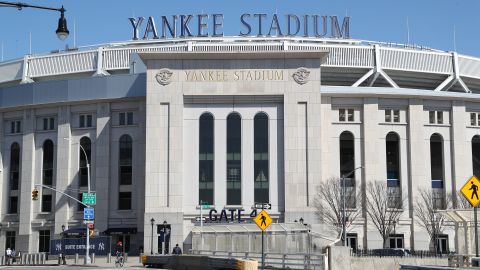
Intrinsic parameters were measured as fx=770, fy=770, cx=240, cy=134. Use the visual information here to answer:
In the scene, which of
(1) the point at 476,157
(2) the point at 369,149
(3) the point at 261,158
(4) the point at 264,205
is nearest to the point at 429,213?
(2) the point at 369,149

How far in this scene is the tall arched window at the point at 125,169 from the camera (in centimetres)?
8688

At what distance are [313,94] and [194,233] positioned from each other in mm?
25999

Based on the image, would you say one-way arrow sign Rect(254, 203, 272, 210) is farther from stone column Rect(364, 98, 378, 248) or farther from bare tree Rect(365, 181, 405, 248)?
stone column Rect(364, 98, 378, 248)

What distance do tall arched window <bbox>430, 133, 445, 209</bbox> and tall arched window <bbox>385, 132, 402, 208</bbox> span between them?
418 centimetres

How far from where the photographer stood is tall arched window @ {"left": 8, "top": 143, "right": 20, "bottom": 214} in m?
92.6

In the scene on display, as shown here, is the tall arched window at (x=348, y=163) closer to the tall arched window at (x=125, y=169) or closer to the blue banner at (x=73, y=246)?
the tall arched window at (x=125, y=169)

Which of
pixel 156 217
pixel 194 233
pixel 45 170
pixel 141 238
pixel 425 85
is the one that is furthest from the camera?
pixel 425 85

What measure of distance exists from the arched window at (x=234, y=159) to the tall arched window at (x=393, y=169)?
16.8m

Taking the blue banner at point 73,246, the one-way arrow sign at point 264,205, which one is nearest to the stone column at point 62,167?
the blue banner at point 73,246

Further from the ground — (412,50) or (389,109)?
(412,50)

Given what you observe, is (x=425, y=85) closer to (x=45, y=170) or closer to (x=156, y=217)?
(x=156, y=217)

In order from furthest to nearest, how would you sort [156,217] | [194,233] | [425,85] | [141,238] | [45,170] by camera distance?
[425,85], [45,170], [141,238], [156,217], [194,233]

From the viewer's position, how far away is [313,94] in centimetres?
8112

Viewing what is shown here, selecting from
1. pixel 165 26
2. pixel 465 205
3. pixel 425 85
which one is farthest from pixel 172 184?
pixel 425 85
